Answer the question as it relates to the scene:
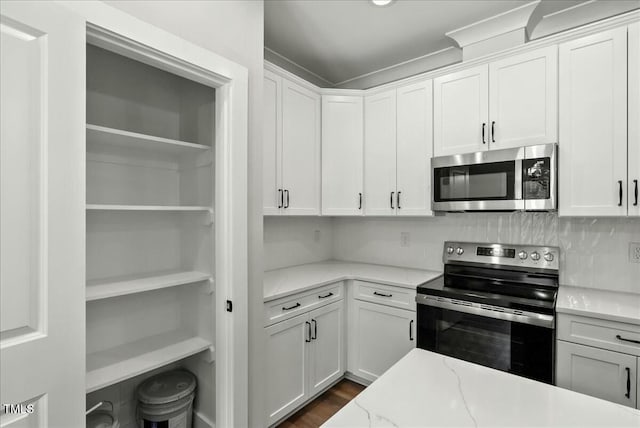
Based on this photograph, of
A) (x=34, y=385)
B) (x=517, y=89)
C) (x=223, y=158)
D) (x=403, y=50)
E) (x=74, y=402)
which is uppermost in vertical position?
(x=403, y=50)

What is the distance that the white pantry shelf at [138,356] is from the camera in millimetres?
1456

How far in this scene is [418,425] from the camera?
2.45ft

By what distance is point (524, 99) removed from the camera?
83.0 inches

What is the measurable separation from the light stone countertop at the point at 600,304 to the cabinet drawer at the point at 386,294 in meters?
0.86

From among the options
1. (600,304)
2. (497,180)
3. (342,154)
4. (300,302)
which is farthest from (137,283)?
(600,304)

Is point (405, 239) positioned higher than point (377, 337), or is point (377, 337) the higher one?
point (405, 239)

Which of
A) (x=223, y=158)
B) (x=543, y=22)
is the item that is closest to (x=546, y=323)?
(x=223, y=158)

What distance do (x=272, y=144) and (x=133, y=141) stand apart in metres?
0.93

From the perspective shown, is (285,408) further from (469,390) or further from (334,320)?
(469,390)

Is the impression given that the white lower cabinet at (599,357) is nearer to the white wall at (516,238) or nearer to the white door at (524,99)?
the white wall at (516,238)

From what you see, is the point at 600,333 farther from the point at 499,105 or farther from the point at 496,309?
the point at 499,105

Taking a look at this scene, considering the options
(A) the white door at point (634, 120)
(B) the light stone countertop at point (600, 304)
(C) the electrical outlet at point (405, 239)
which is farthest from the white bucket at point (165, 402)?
(A) the white door at point (634, 120)

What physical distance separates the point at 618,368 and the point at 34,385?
2506 millimetres

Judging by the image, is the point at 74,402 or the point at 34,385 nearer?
the point at 34,385
